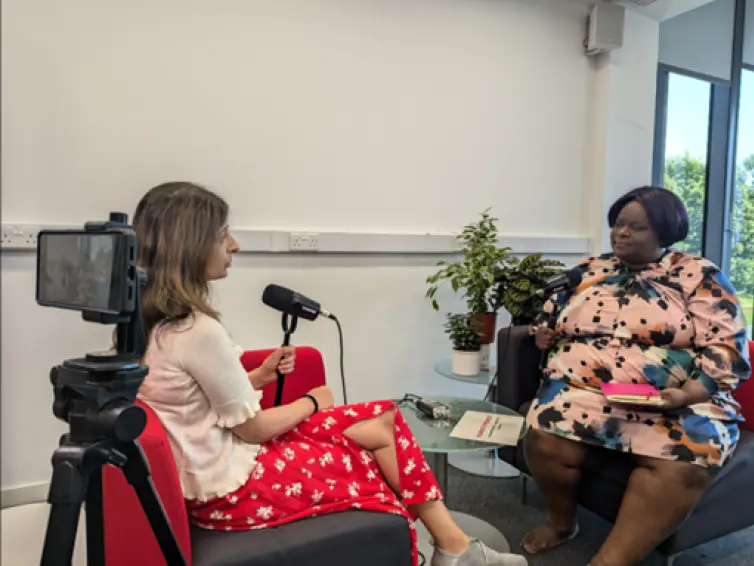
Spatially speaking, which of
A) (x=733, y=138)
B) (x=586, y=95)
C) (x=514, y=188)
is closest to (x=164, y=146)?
(x=514, y=188)

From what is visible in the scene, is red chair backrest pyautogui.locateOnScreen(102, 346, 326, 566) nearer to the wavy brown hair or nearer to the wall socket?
the wavy brown hair

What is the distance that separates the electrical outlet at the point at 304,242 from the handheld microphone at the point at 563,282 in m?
1.03

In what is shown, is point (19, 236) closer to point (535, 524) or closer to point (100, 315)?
point (100, 315)

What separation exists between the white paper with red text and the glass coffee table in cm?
2

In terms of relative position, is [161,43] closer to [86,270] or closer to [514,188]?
[86,270]

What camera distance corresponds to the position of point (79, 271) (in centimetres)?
97

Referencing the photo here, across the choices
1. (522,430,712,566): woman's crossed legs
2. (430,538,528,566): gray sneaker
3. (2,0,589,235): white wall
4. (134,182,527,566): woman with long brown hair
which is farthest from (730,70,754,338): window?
(134,182,527,566): woman with long brown hair

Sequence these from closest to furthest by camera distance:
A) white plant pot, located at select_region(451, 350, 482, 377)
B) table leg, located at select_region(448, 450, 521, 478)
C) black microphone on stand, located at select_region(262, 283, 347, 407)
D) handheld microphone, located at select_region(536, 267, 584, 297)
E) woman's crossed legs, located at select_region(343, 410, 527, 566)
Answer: woman's crossed legs, located at select_region(343, 410, 527, 566) < black microphone on stand, located at select_region(262, 283, 347, 407) < handheld microphone, located at select_region(536, 267, 584, 297) < white plant pot, located at select_region(451, 350, 482, 377) < table leg, located at select_region(448, 450, 521, 478)

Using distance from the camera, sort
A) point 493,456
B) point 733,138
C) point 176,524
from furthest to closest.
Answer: point 733,138 < point 493,456 < point 176,524

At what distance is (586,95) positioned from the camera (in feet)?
11.2

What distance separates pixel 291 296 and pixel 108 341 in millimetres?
1107

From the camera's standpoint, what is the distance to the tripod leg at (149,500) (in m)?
1.02

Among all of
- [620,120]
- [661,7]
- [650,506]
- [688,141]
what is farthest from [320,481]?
[688,141]

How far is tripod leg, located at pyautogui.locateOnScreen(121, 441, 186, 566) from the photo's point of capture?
102cm
